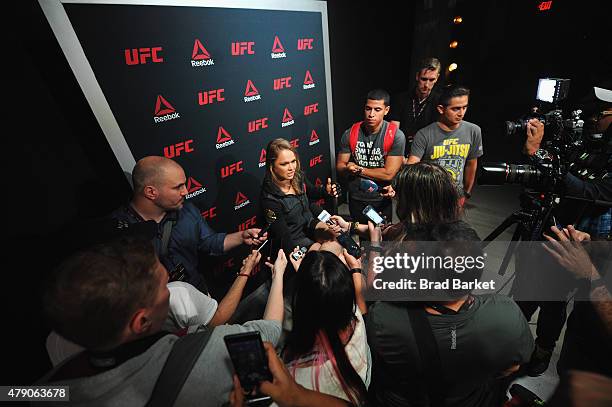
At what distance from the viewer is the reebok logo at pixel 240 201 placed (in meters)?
3.30

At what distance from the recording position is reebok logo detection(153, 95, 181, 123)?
2400 millimetres

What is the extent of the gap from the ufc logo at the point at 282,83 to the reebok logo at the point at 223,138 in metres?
0.82

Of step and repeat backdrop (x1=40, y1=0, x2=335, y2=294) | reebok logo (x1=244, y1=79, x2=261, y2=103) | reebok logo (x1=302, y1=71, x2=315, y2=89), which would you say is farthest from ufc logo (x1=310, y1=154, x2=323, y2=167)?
reebok logo (x1=244, y1=79, x2=261, y2=103)

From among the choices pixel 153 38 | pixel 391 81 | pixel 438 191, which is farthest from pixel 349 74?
pixel 438 191

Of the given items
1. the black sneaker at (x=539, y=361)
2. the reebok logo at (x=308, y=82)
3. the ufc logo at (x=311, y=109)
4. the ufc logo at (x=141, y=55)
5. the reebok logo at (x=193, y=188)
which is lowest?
the black sneaker at (x=539, y=361)

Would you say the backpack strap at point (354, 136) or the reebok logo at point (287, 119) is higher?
the reebok logo at point (287, 119)

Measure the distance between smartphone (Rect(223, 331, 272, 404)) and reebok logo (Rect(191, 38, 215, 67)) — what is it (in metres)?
2.37

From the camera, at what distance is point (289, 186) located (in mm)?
2738

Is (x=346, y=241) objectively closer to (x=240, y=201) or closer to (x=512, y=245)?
(x=240, y=201)

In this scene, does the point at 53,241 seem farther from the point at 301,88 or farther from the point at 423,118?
the point at 423,118

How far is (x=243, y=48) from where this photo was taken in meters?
2.91

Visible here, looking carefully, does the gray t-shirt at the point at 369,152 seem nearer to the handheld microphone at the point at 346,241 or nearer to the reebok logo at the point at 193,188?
the handheld microphone at the point at 346,241

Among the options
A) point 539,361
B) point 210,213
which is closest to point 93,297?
point 210,213

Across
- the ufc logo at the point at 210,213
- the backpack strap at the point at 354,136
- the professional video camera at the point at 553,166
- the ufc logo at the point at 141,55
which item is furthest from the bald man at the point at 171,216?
the professional video camera at the point at 553,166
